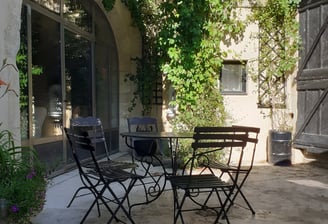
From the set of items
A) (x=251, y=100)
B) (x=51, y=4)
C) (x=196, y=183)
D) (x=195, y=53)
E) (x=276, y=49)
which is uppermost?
(x=51, y=4)

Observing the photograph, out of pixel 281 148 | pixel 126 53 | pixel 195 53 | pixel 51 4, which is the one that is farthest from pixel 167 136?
pixel 126 53

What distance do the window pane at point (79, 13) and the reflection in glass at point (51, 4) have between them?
24 cm

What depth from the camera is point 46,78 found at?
184 inches

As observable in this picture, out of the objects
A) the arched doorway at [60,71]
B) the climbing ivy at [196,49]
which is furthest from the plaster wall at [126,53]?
the climbing ivy at [196,49]

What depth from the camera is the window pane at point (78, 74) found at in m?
5.27

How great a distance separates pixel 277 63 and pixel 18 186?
16.5ft

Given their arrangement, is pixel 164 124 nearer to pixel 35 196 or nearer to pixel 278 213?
pixel 278 213

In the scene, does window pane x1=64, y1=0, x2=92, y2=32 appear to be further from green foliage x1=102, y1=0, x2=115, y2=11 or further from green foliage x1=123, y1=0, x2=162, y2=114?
green foliage x1=123, y1=0, x2=162, y2=114

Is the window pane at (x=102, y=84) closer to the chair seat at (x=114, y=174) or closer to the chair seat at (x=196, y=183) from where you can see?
the chair seat at (x=114, y=174)

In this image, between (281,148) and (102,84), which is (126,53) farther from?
(281,148)

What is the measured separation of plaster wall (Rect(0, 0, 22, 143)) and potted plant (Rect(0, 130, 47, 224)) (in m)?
0.23

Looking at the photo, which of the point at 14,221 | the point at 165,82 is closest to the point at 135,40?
the point at 165,82

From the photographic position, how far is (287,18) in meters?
6.16

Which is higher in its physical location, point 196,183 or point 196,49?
point 196,49
